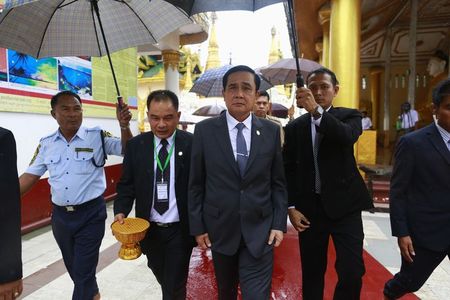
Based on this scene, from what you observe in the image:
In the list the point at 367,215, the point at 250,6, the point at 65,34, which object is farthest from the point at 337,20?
the point at 65,34

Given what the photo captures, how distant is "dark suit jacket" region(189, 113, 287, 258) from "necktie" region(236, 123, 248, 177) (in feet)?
0.11

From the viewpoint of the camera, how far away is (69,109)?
2.61 metres

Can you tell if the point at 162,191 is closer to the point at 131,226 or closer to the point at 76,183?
the point at 131,226

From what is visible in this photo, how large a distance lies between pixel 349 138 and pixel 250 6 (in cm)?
115

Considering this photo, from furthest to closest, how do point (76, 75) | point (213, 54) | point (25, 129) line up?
point (213, 54) < point (76, 75) < point (25, 129)

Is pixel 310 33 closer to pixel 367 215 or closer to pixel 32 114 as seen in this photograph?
pixel 367 215

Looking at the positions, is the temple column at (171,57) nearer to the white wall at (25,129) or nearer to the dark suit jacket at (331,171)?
the white wall at (25,129)

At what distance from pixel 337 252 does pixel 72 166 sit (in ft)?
6.76

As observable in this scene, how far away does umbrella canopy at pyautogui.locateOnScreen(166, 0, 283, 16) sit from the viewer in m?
2.35

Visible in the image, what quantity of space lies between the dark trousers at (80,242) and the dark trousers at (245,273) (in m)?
1.07

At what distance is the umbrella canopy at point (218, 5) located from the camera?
2346 mm

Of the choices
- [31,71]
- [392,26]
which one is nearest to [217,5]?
[31,71]

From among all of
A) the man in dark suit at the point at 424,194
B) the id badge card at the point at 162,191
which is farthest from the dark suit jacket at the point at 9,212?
the man in dark suit at the point at 424,194

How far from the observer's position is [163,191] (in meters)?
2.21
